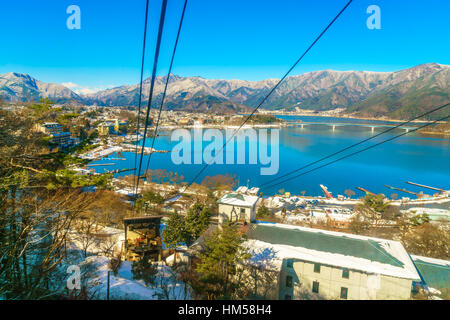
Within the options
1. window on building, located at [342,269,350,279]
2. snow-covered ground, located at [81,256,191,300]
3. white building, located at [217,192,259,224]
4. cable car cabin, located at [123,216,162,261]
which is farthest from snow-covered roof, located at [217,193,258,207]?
window on building, located at [342,269,350,279]

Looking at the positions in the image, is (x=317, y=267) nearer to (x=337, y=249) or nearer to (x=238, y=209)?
(x=337, y=249)

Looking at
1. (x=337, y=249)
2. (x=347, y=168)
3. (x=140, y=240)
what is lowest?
(x=347, y=168)

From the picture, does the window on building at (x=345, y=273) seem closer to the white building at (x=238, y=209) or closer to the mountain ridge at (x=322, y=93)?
the white building at (x=238, y=209)
